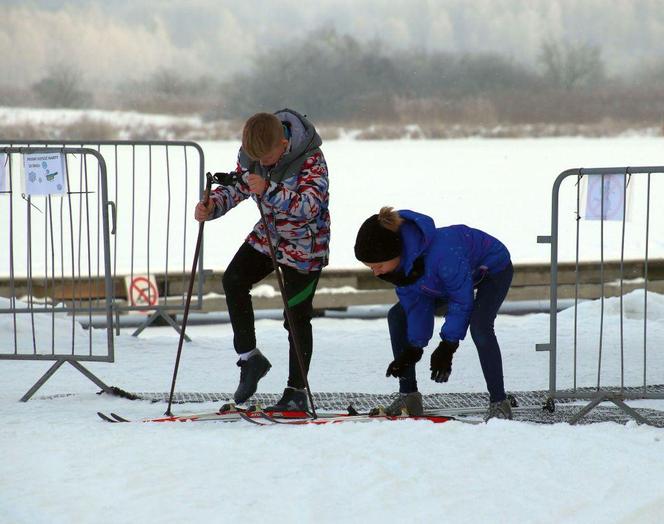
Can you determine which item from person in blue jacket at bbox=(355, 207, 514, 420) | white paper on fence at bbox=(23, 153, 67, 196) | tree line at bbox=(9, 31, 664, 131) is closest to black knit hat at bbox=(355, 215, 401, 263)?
person in blue jacket at bbox=(355, 207, 514, 420)

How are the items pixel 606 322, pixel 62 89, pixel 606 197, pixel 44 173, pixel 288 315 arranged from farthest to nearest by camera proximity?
pixel 62 89 → pixel 606 322 → pixel 44 173 → pixel 606 197 → pixel 288 315

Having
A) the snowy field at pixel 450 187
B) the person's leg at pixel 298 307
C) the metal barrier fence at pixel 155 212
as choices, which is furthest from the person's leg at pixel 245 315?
Answer: the snowy field at pixel 450 187

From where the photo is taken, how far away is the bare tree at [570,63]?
1409cm

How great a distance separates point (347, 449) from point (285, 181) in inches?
43.8

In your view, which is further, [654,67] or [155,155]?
[155,155]

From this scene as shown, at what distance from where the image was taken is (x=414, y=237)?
137 inches

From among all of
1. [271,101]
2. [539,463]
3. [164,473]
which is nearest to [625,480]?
[539,463]

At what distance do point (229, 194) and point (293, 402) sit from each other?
86 cm

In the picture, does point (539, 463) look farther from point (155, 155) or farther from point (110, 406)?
point (155, 155)

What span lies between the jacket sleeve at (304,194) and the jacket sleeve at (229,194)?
187 millimetres

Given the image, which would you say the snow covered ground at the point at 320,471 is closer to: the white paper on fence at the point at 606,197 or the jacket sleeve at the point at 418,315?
the jacket sleeve at the point at 418,315

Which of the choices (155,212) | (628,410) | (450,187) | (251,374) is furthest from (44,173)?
(450,187)

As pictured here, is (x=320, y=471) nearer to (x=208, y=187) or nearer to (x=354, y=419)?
(x=354, y=419)

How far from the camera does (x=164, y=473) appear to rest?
3068 mm
